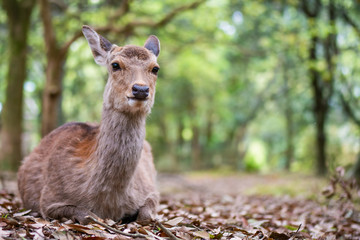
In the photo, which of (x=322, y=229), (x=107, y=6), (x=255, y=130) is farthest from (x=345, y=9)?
(x=255, y=130)

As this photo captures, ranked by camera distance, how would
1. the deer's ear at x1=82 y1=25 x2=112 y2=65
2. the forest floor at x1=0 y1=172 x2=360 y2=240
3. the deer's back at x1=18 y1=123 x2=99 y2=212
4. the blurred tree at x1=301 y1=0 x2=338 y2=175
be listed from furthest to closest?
1. the blurred tree at x1=301 y1=0 x2=338 y2=175
2. the deer's ear at x1=82 y1=25 x2=112 y2=65
3. the deer's back at x1=18 y1=123 x2=99 y2=212
4. the forest floor at x1=0 y1=172 x2=360 y2=240

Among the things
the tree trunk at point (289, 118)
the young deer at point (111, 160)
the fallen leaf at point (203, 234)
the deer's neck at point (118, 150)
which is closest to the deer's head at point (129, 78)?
the young deer at point (111, 160)

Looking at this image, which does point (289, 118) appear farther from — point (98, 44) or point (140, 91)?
point (140, 91)

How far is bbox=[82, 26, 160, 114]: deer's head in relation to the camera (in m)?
4.14

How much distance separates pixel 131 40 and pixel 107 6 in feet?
10.2

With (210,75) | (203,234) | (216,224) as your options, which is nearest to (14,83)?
(216,224)

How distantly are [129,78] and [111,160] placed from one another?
0.87 meters

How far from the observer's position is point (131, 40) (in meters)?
15.7

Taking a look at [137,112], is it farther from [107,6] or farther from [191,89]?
[191,89]

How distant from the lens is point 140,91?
408cm

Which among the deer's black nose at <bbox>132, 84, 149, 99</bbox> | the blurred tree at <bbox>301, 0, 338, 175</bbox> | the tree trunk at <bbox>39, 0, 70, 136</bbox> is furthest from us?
the blurred tree at <bbox>301, 0, 338, 175</bbox>

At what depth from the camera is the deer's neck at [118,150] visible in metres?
4.21

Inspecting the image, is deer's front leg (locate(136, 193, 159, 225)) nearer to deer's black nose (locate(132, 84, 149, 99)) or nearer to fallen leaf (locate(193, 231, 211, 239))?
fallen leaf (locate(193, 231, 211, 239))

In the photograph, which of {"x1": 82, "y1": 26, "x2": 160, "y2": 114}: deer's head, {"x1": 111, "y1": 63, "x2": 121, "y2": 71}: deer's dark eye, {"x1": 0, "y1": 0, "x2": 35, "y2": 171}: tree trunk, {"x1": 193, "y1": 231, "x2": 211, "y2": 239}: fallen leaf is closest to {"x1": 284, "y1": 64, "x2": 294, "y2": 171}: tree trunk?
{"x1": 0, "y1": 0, "x2": 35, "y2": 171}: tree trunk
